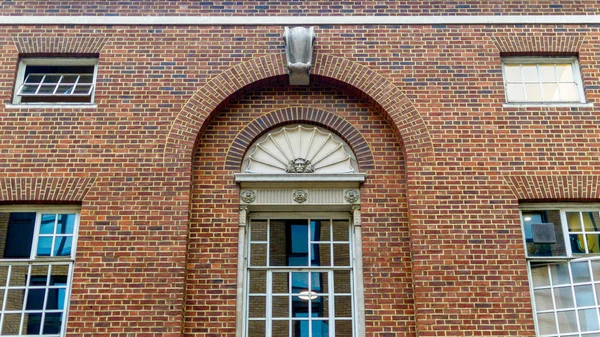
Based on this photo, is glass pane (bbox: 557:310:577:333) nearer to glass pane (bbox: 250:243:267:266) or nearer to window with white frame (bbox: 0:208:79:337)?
glass pane (bbox: 250:243:267:266)

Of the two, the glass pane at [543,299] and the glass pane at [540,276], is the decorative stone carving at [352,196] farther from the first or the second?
the glass pane at [543,299]

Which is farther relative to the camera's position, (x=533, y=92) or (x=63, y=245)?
(x=533, y=92)

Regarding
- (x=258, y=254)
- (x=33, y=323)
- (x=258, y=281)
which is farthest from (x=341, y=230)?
(x=33, y=323)

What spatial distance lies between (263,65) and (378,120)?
6.84 ft

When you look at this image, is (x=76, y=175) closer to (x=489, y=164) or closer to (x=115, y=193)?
(x=115, y=193)

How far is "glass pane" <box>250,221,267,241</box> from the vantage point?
10.9 meters

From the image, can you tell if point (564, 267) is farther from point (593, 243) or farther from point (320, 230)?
point (320, 230)

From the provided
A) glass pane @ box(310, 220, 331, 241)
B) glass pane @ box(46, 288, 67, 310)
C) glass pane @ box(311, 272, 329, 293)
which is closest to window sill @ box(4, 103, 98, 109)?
glass pane @ box(46, 288, 67, 310)

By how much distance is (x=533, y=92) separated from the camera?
11727mm

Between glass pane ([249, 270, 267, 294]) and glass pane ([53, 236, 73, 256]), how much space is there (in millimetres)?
2699

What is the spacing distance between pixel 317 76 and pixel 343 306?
374cm

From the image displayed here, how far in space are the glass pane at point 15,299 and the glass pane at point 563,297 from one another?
7.63m

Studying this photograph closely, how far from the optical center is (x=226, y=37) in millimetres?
11992

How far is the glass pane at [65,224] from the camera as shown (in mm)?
10656
